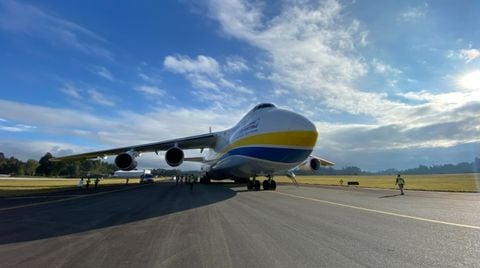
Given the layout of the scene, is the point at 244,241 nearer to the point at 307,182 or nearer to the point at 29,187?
the point at 29,187

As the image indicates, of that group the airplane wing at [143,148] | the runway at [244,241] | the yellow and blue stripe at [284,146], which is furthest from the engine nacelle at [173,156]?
the runway at [244,241]

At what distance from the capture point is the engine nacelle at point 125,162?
23.9m

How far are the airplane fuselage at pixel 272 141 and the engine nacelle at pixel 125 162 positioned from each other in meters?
7.86

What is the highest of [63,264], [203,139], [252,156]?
[203,139]

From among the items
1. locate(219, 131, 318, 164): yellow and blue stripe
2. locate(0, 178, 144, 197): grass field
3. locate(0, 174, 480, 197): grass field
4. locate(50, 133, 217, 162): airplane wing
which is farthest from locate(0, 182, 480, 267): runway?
locate(50, 133, 217, 162): airplane wing

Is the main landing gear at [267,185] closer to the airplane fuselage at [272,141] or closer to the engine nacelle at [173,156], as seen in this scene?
the airplane fuselage at [272,141]

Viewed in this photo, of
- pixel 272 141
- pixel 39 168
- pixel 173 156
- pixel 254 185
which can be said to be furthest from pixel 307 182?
pixel 39 168

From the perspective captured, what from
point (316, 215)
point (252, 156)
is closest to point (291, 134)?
point (252, 156)

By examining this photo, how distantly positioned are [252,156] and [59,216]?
1155cm

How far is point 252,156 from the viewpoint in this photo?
19.4m

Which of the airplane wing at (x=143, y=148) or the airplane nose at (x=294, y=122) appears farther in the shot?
the airplane wing at (x=143, y=148)

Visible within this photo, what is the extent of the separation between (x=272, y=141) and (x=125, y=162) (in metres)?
12.1

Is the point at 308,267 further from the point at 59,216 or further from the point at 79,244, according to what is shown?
the point at 59,216

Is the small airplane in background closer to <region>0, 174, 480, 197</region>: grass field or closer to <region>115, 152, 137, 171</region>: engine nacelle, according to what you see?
<region>115, 152, 137, 171</region>: engine nacelle
